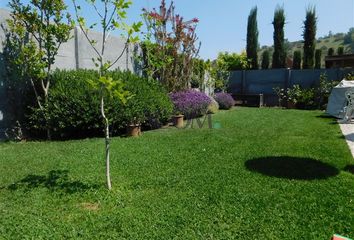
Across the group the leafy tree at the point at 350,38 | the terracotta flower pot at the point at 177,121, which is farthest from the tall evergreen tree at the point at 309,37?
the leafy tree at the point at 350,38

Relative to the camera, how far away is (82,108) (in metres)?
7.16

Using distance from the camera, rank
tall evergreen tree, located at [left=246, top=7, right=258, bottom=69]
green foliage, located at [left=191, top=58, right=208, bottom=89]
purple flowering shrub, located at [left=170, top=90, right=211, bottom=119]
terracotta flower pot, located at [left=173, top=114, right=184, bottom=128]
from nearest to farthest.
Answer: terracotta flower pot, located at [left=173, top=114, right=184, bottom=128] < purple flowering shrub, located at [left=170, top=90, right=211, bottom=119] < green foliage, located at [left=191, top=58, right=208, bottom=89] < tall evergreen tree, located at [left=246, top=7, right=258, bottom=69]

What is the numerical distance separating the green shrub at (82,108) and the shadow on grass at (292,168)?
2988mm

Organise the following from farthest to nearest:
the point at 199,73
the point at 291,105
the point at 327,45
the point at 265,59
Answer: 1. the point at 327,45
2. the point at 265,59
3. the point at 291,105
4. the point at 199,73

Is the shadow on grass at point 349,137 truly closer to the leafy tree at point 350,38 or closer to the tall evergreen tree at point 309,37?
the tall evergreen tree at point 309,37

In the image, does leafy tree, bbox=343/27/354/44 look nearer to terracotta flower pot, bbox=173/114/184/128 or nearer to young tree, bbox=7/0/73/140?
terracotta flower pot, bbox=173/114/184/128

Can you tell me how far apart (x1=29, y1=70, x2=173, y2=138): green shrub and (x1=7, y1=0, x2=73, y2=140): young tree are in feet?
0.68

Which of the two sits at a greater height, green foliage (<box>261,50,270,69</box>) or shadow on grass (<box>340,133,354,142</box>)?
green foliage (<box>261,50,270,69</box>)

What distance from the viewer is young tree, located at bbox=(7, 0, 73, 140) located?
674cm

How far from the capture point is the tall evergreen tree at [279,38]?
18906 millimetres

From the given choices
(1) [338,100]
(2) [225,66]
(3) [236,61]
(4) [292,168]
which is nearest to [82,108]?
(4) [292,168]

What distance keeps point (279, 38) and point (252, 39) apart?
6.50 feet

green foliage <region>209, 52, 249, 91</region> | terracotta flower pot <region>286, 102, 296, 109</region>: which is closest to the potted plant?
green foliage <region>209, 52, 249, 91</region>

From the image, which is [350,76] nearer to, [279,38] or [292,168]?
[279,38]
